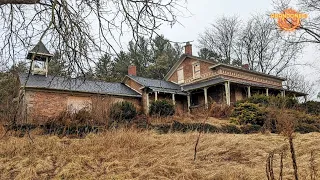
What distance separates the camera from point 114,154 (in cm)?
670

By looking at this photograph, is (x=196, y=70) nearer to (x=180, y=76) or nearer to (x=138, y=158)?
(x=180, y=76)

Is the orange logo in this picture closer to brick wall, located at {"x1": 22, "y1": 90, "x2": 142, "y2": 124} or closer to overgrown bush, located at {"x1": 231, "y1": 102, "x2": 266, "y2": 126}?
overgrown bush, located at {"x1": 231, "y1": 102, "x2": 266, "y2": 126}

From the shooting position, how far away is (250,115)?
15.7 m

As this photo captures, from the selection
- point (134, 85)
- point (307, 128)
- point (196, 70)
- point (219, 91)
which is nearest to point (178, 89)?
point (196, 70)

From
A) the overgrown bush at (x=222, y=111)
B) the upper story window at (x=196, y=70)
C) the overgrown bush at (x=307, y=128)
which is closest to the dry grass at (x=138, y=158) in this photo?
the overgrown bush at (x=307, y=128)

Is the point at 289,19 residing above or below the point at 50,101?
above

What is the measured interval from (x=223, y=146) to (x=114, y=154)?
2.73 m

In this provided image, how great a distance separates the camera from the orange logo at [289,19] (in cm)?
2511

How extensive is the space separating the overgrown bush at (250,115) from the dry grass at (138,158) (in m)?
7.19

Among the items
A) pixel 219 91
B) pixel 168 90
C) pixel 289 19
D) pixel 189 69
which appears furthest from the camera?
pixel 189 69

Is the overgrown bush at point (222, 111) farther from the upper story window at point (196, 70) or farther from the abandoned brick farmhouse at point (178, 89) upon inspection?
the upper story window at point (196, 70)

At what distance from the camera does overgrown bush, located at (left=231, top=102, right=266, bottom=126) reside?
15305 millimetres

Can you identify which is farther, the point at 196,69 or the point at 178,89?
the point at 196,69

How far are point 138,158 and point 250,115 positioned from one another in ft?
35.1
